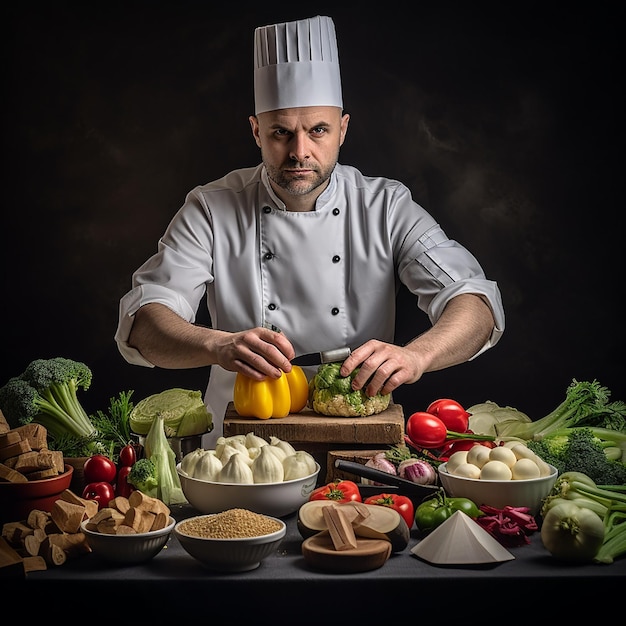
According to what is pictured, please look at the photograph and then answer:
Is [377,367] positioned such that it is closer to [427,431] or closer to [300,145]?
[427,431]

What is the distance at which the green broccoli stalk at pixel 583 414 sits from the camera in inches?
119

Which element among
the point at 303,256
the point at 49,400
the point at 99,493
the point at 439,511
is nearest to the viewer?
the point at 439,511

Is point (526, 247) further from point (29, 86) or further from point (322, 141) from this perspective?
point (29, 86)

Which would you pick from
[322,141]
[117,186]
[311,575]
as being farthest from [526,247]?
[311,575]

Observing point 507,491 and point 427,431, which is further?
point 427,431

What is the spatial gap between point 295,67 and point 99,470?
1863mm

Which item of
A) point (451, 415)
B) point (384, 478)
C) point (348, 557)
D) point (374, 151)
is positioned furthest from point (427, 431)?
point (374, 151)

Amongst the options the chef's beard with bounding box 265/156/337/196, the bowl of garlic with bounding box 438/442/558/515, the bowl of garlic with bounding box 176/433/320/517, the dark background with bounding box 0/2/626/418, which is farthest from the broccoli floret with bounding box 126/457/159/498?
the dark background with bounding box 0/2/626/418

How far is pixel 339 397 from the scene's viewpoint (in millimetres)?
2801

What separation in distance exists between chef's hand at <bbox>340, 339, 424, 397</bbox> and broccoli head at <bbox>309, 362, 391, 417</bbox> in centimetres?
2

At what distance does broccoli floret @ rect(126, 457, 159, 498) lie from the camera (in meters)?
2.53

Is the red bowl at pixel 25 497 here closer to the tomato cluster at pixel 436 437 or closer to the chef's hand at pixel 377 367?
the chef's hand at pixel 377 367

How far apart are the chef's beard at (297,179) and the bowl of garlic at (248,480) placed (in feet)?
5.05

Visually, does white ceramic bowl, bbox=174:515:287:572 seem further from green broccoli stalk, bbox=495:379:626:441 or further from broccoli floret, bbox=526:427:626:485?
green broccoli stalk, bbox=495:379:626:441
